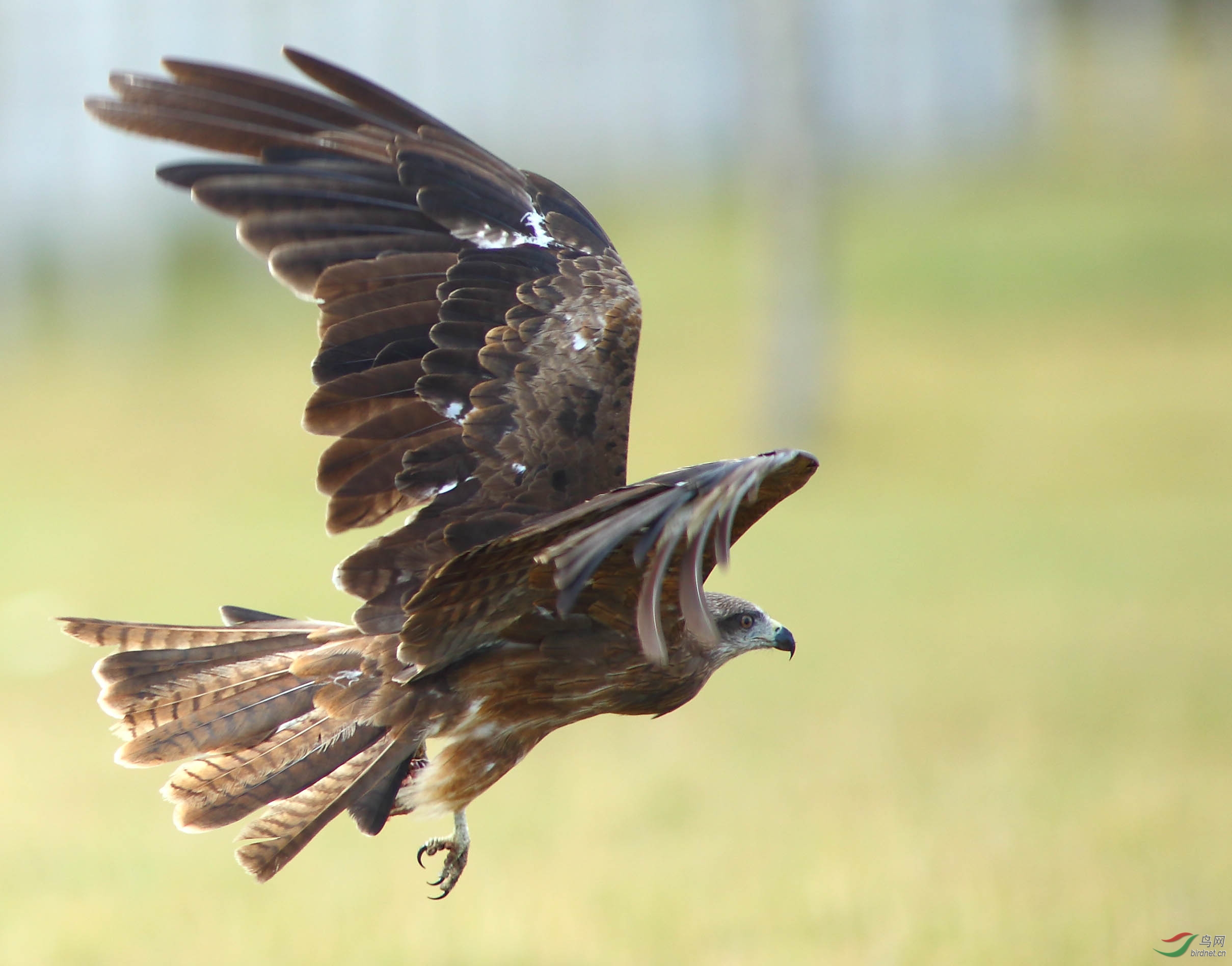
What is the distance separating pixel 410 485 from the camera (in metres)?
4.70

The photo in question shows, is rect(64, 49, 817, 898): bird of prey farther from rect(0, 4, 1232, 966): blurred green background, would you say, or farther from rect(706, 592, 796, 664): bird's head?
rect(0, 4, 1232, 966): blurred green background

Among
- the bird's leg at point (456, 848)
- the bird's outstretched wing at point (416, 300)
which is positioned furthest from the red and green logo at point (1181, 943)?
the bird's outstretched wing at point (416, 300)

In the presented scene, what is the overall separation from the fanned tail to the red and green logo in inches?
99.6

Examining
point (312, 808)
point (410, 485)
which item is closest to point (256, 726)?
point (312, 808)

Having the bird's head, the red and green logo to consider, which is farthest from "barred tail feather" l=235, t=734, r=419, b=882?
the red and green logo

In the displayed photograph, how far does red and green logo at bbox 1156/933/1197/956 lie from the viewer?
5160 millimetres

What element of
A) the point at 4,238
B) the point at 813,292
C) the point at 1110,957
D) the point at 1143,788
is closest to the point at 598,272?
the point at 1110,957

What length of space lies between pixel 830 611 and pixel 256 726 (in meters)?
6.81

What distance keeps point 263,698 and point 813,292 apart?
11110 mm

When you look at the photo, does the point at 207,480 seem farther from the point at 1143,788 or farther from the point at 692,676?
the point at 692,676

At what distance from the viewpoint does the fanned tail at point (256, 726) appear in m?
4.35
